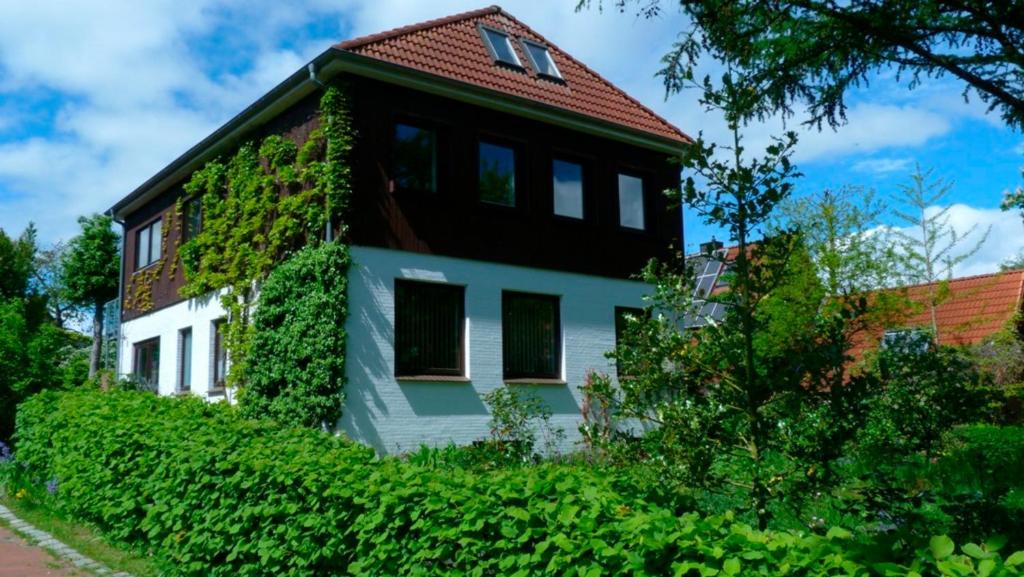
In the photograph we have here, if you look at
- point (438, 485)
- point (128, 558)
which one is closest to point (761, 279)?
point (438, 485)

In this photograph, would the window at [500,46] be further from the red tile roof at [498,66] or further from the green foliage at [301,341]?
the green foliage at [301,341]

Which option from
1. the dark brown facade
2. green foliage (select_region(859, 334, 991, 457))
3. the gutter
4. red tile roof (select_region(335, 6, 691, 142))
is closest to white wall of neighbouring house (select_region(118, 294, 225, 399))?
the dark brown facade

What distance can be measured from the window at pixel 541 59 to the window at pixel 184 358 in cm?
941

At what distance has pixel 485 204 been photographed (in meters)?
15.6

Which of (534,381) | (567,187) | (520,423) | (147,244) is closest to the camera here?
(520,423)

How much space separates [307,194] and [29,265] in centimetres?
2533

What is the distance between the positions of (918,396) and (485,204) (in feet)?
36.3

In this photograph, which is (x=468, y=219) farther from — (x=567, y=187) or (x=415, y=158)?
(x=567, y=187)

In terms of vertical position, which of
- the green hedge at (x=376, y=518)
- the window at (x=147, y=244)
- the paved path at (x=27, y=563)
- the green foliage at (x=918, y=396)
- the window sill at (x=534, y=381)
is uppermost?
the window at (x=147, y=244)

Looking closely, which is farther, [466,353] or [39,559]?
[466,353]

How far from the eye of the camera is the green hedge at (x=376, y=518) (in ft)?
11.5

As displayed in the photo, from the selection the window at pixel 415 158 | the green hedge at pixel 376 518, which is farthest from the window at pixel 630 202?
the green hedge at pixel 376 518

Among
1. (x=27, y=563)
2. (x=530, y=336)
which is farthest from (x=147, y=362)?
(x=27, y=563)

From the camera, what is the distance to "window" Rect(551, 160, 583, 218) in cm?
1712
